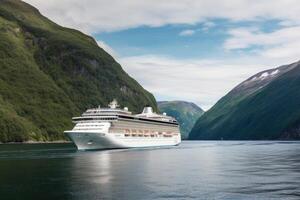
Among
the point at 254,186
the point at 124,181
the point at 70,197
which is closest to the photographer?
the point at 70,197

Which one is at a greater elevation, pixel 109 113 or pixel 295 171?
pixel 109 113

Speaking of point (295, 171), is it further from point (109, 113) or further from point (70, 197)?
point (109, 113)

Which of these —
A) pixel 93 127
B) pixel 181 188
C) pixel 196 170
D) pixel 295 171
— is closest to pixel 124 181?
pixel 181 188

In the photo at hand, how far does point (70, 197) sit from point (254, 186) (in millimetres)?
25965

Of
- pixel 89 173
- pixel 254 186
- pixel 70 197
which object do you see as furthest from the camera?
pixel 89 173

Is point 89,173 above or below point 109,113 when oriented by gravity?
below

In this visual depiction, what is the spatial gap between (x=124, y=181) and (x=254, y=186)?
19666 millimetres

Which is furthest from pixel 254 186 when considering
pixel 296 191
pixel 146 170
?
pixel 146 170

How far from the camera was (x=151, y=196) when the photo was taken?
62812mm

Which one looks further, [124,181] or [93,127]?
[93,127]

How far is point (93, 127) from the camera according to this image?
186 m

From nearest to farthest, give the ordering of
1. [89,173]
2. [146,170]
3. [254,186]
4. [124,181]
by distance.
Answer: [254,186]
[124,181]
[89,173]
[146,170]

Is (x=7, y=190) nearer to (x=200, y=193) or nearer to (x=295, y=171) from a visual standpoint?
(x=200, y=193)

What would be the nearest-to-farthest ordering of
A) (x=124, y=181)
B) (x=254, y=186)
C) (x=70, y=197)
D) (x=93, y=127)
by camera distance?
1. (x=70, y=197)
2. (x=254, y=186)
3. (x=124, y=181)
4. (x=93, y=127)
